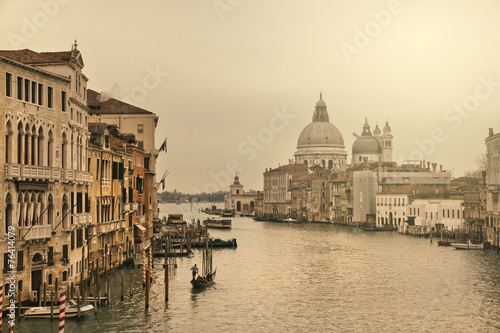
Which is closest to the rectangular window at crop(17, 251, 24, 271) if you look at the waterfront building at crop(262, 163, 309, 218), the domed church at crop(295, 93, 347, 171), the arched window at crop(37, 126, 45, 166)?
the arched window at crop(37, 126, 45, 166)

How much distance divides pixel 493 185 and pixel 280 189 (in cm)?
7757

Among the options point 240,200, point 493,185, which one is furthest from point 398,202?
point 240,200

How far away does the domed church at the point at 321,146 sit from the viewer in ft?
468

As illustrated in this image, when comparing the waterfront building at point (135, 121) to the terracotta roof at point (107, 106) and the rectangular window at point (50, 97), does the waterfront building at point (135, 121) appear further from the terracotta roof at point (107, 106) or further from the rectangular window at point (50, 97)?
the rectangular window at point (50, 97)

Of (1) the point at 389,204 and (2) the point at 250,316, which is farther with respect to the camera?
(1) the point at 389,204

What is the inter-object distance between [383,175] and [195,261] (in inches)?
1926

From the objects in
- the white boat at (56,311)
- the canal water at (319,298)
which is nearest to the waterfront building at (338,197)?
the canal water at (319,298)

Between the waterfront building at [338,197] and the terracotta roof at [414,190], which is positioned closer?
the terracotta roof at [414,190]

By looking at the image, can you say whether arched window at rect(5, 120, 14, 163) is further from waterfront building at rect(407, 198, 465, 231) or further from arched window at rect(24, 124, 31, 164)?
waterfront building at rect(407, 198, 465, 231)

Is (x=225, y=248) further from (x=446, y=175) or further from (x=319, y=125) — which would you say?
(x=319, y=125)

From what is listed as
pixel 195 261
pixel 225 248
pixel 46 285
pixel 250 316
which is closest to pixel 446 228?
pixel 225 248

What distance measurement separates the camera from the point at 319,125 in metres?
145

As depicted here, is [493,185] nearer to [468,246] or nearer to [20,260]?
[468,246]

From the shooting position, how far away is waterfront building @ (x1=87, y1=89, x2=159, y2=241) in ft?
140
